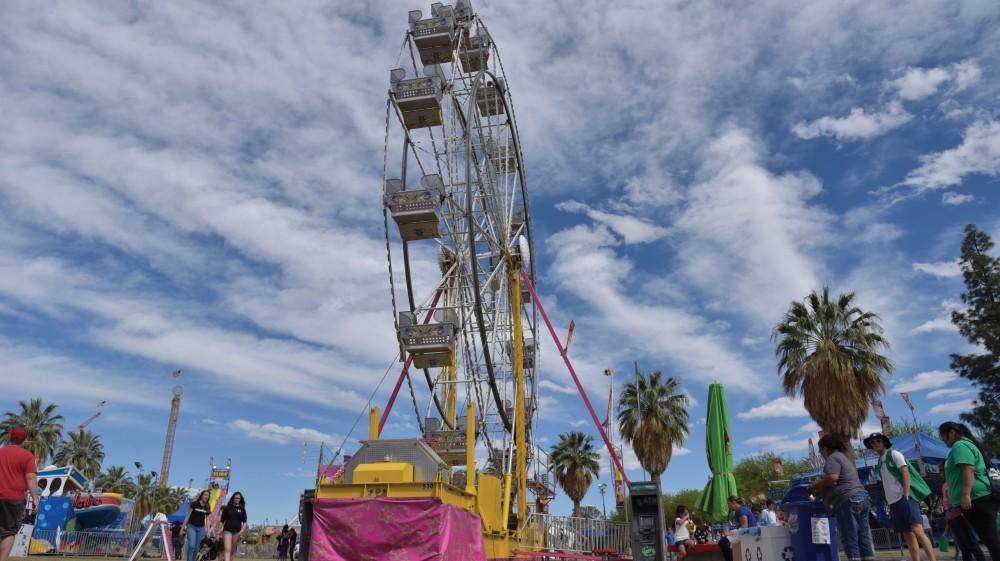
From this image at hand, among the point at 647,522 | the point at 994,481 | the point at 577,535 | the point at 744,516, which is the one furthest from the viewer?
the point at 577,535

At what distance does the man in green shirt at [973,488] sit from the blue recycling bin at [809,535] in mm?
1242

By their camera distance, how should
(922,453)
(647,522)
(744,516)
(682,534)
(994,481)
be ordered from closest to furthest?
1. (994,481)
2. (744,516)
3. (682,534)
4. (647,522)
5. (922,453)

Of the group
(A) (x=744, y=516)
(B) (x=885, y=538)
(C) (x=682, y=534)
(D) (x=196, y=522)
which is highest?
(A) (x=744, y=516)

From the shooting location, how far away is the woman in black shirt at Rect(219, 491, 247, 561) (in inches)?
419

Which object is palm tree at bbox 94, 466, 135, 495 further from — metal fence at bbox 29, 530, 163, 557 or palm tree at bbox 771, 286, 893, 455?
palm tree at bbox 771, 286, 893, 455

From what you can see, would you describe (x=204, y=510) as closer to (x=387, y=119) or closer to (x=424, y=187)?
(x=424, y=187)

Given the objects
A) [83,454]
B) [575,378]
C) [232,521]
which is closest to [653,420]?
[575,378]

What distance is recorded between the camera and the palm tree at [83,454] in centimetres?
5394

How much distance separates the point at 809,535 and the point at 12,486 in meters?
8.47

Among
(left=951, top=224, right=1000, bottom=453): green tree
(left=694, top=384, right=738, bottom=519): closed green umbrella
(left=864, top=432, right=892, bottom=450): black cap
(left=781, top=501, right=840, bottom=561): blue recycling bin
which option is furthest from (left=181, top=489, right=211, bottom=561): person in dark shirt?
(left=951, top=224, right=1000, bottom=453): green tree

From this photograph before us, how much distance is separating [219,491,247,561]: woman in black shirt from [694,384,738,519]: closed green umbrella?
8913mm

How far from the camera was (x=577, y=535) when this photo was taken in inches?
719

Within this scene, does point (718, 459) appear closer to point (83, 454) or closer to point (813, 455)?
point (813, 455)

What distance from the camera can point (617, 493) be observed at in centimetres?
4062
